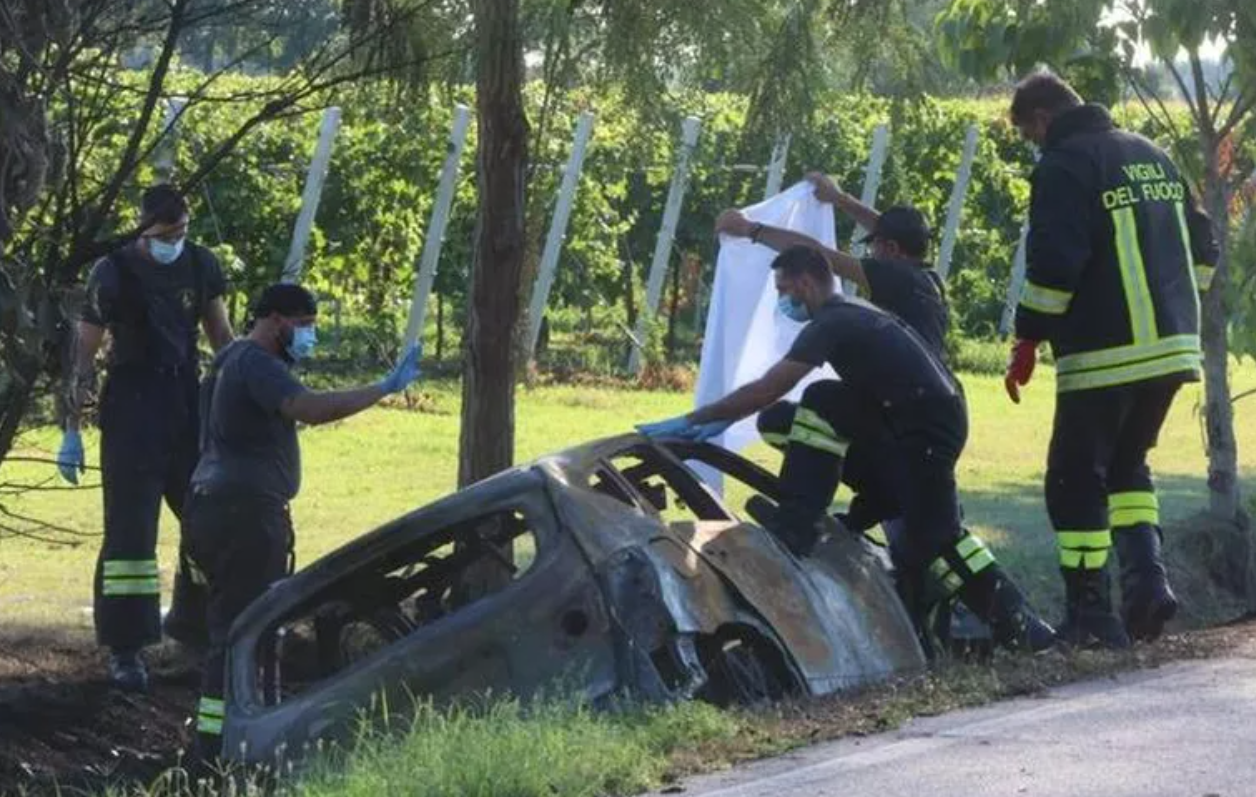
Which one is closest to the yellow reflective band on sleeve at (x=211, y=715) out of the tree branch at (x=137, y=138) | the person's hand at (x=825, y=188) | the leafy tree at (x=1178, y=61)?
the tree branch at (x=137, y=138)

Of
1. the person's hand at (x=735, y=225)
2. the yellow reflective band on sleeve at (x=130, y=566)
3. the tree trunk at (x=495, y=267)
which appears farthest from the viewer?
the person's hand at (x=735, y=225)

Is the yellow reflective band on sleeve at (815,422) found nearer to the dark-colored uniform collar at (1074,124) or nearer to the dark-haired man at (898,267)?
the dark-haired man at (898,267)

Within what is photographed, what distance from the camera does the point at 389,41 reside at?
9.44 metres

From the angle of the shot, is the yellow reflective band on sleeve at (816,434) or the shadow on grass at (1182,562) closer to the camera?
the yellow reflective band on sleeve at (816,434)

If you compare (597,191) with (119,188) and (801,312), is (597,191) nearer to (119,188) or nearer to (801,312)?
(801,312)

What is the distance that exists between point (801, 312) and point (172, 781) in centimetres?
307

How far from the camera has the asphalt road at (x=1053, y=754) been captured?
6.66m

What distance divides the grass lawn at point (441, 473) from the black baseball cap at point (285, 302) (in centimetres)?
94

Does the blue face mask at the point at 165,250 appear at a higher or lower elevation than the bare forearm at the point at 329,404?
higher

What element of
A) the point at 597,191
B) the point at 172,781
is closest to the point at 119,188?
the point at 172,781

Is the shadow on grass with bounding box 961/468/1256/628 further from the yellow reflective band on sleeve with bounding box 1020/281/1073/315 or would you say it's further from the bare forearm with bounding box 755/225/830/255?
the yellow reflective band on sleeve with bounding box 1020/281/1073/315

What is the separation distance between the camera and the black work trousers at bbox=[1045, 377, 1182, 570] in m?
9.57

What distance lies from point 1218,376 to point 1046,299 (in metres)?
3.60

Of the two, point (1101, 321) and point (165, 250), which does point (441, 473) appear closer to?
point (165, 250)
